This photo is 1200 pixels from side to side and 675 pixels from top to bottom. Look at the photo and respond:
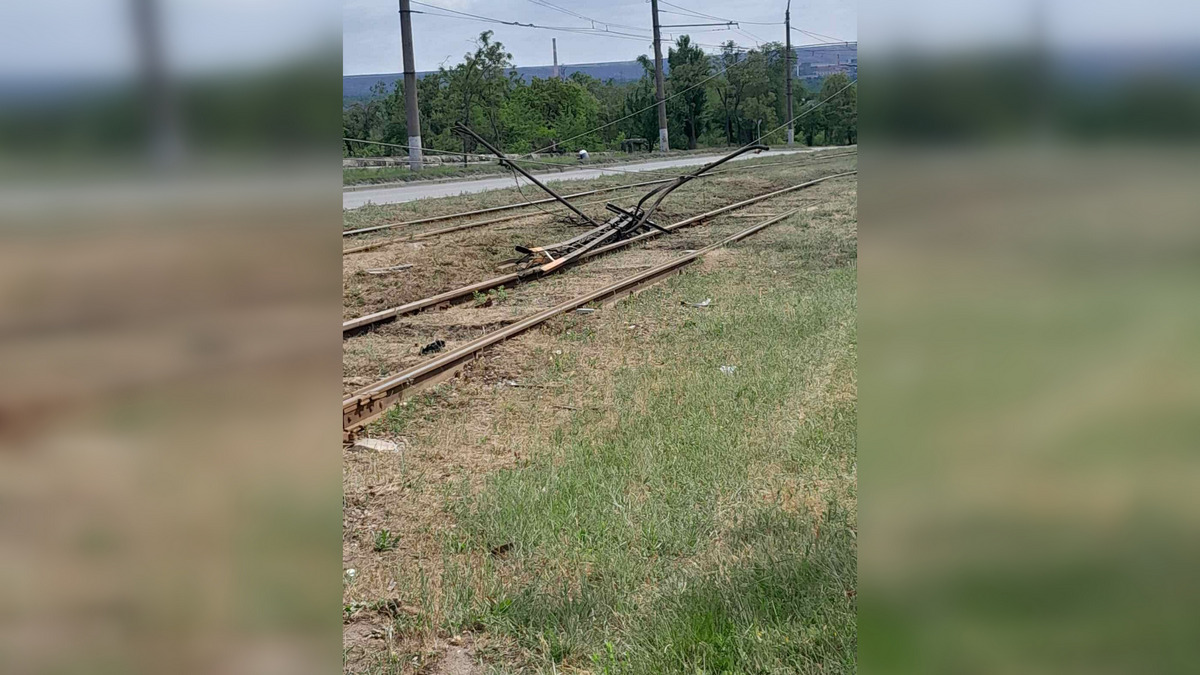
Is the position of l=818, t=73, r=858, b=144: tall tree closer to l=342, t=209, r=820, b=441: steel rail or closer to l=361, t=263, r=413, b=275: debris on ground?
l=342, t=209, r=820, b=441: steel rail

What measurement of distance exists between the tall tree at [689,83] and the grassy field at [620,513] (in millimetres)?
27448

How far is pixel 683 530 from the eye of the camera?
3.82m

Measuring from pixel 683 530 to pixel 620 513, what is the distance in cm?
34
